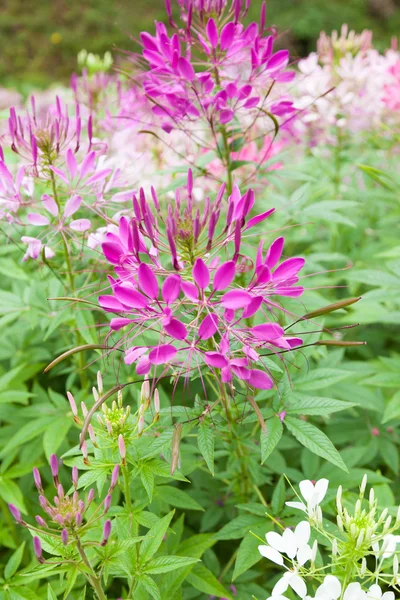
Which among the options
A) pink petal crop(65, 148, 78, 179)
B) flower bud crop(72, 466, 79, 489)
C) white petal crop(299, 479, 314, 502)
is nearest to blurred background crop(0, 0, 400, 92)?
pink petal crop(65, 148, 78, 179)

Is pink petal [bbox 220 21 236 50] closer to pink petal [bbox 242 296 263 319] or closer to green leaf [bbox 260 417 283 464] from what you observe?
pink petal [bbox 242 296 263 319]

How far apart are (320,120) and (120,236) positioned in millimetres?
1953

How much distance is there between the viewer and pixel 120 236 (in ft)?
3.50

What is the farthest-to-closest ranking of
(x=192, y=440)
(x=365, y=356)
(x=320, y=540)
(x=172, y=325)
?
(x=365, y=356)
(x=192, y=440)
(x=320, y=540)
(x=172, y=325)

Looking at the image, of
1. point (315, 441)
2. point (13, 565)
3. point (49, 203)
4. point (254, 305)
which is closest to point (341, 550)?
point (315, 441)

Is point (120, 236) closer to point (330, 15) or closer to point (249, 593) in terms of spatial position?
point (249, 593)

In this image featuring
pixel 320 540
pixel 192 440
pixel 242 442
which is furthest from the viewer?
pixel 192 440

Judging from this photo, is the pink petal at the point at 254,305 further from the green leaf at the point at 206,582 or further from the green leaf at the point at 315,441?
the green leaf at the point at 206,582

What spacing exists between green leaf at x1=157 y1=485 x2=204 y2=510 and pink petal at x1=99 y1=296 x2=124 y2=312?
20.8 inches

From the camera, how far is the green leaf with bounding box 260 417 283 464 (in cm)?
109

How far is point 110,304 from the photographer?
3.40ft

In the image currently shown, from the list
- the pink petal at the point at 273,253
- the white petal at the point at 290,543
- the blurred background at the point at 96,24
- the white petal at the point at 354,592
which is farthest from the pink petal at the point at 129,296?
the blurred background at the point at 96,24

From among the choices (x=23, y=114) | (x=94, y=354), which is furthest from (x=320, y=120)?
(x=94, y=354)

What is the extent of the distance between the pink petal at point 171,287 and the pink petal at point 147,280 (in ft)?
0.11
